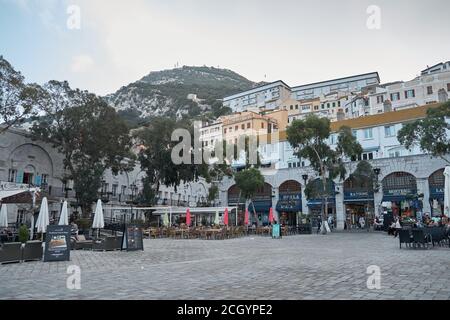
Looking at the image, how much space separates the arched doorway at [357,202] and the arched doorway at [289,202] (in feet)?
20.3

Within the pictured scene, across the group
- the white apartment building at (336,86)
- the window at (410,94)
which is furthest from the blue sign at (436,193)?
the white apartment building at (336,86)

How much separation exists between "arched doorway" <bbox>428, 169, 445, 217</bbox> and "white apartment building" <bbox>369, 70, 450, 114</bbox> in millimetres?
23468

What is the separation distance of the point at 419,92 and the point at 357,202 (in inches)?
1272

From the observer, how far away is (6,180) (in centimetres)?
3312

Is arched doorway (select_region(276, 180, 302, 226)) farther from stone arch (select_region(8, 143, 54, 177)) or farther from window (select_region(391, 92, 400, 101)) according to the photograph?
window (select_region(391, 92, 400, 101))

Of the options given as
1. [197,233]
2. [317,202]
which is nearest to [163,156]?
[197,233]

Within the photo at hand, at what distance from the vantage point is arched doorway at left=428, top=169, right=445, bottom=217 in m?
37.7

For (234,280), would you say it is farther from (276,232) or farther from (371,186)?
(371,186)

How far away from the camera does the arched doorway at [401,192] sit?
1565 inches

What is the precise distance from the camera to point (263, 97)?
340ft

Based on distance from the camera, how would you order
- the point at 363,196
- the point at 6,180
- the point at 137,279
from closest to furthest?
1. the point at 137,279
2. the point at 6,180
3. the point at 363,196

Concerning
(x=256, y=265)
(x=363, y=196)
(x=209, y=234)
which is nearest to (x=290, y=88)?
(x=363, y=196)
